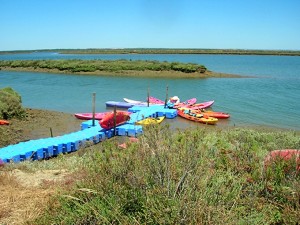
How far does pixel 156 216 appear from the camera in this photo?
3.29 metres

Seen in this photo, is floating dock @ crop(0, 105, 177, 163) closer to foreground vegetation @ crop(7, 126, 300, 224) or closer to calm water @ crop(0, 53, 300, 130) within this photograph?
foreground vegetation @ crop(7, 126, 300, 224)

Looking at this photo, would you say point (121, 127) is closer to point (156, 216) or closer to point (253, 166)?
point (253, 166)

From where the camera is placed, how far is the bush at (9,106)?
20.0 m

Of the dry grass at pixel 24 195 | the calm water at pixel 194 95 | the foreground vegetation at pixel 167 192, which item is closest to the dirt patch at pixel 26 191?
the dry grass at pixel 24 195

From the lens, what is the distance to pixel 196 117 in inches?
851

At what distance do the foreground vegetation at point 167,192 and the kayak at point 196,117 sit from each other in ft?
52.9

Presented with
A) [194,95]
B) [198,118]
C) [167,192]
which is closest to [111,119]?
[198,118]

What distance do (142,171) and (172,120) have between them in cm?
1848

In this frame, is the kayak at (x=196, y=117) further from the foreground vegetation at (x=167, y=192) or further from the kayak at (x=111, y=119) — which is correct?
the foreground vegetation at (x=167, y=192)

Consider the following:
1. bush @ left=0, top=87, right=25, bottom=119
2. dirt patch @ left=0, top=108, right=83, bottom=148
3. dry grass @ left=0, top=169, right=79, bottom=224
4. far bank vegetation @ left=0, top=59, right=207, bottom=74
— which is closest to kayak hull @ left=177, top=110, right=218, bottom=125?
dirt patch @ left=0, top=108, right=83, bottom=148

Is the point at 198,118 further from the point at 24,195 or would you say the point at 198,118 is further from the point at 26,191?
the point at 24,195

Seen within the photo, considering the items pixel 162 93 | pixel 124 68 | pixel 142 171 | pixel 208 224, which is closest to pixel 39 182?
pixel 142 171

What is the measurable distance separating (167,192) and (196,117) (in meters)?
18.4

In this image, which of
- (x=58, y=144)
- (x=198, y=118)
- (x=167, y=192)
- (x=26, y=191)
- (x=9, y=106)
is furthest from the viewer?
(x=198, y=118)
